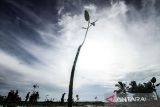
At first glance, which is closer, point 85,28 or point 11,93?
point 85,28

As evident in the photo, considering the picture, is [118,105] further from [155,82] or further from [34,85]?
[34,85]

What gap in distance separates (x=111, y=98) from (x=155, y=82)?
221ft

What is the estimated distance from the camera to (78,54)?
37.0 ft

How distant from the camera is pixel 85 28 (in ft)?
37.0

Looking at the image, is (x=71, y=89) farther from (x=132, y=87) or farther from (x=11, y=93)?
(x=132, y=87)

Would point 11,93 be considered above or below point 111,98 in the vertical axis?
above

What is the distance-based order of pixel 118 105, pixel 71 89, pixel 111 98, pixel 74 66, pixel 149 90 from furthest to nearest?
pixel 149 90
pixel 118 105
pixel 111 98
pixel 74 66
pixel 71 89

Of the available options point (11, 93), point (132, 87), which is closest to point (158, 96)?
point (132, 87)

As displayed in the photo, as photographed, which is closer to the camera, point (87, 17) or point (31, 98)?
point (87, 17)

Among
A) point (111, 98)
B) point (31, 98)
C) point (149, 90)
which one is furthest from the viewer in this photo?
point (149, 90)

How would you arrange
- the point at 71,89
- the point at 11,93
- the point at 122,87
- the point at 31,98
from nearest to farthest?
the point at 71,89
the point at 11,93
the point at 31,98
the point at 122,87

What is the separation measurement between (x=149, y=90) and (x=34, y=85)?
2197 inches

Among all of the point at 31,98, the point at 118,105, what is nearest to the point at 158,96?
the point at 118,105

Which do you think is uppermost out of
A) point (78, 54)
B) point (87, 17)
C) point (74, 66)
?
point (87, 17)
